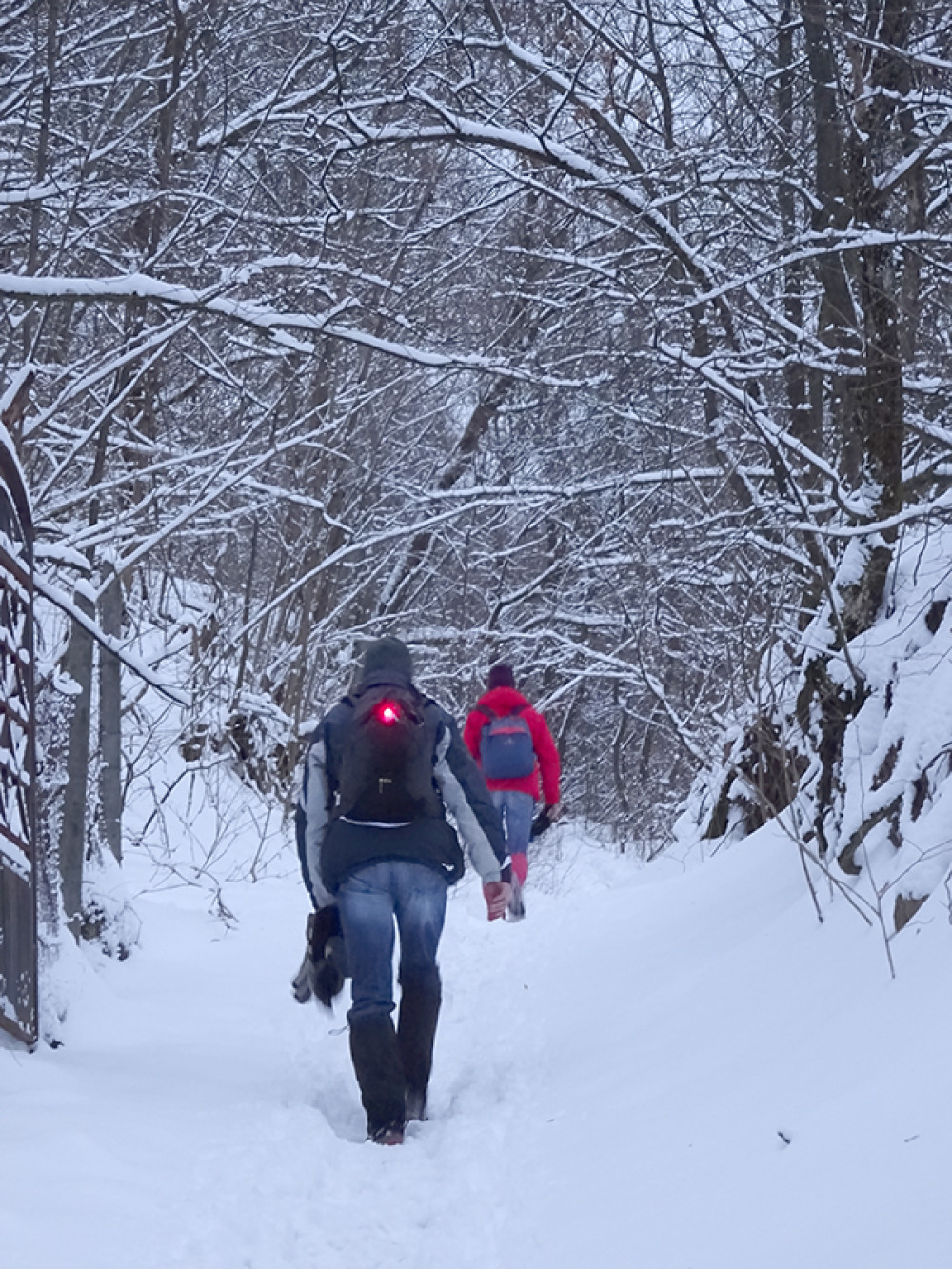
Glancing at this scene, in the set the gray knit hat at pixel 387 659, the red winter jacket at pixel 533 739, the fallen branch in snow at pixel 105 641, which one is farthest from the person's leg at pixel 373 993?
the red winter jacket at pixel 533 739

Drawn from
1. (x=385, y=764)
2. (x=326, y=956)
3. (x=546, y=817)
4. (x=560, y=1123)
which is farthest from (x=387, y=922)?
(x=546, y=817)

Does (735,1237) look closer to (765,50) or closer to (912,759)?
(912,759)

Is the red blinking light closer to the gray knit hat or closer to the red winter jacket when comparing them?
the gray knit hat

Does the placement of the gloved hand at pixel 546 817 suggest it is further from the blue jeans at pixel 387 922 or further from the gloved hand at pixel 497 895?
the blue jeans at pixel 387 922

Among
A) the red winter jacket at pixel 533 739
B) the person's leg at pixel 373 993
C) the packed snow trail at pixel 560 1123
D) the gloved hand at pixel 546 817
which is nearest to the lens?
the packed snow trail at pixel 560 1123

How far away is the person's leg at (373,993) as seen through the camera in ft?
15.1

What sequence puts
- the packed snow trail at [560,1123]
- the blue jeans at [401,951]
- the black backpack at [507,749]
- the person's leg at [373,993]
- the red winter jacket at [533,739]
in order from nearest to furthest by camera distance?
the packed snow trail at [560,1123] < the person's leg at [373,993] < the blue jeans at [401,951] < the black backpack at [507,749] < the red winter jacket at [533,739]

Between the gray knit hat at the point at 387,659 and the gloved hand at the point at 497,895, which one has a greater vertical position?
the gray knit hat at the point at 387,659

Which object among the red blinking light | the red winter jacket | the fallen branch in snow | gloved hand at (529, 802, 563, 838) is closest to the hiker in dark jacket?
the red blinking light

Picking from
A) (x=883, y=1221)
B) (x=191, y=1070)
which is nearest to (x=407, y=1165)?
(x=191, y=1070)

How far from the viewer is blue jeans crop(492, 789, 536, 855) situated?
960 cm

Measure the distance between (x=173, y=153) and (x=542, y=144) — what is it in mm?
1709

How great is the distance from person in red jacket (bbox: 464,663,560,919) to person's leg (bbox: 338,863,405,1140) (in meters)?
4.59

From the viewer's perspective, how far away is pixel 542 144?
712cm
